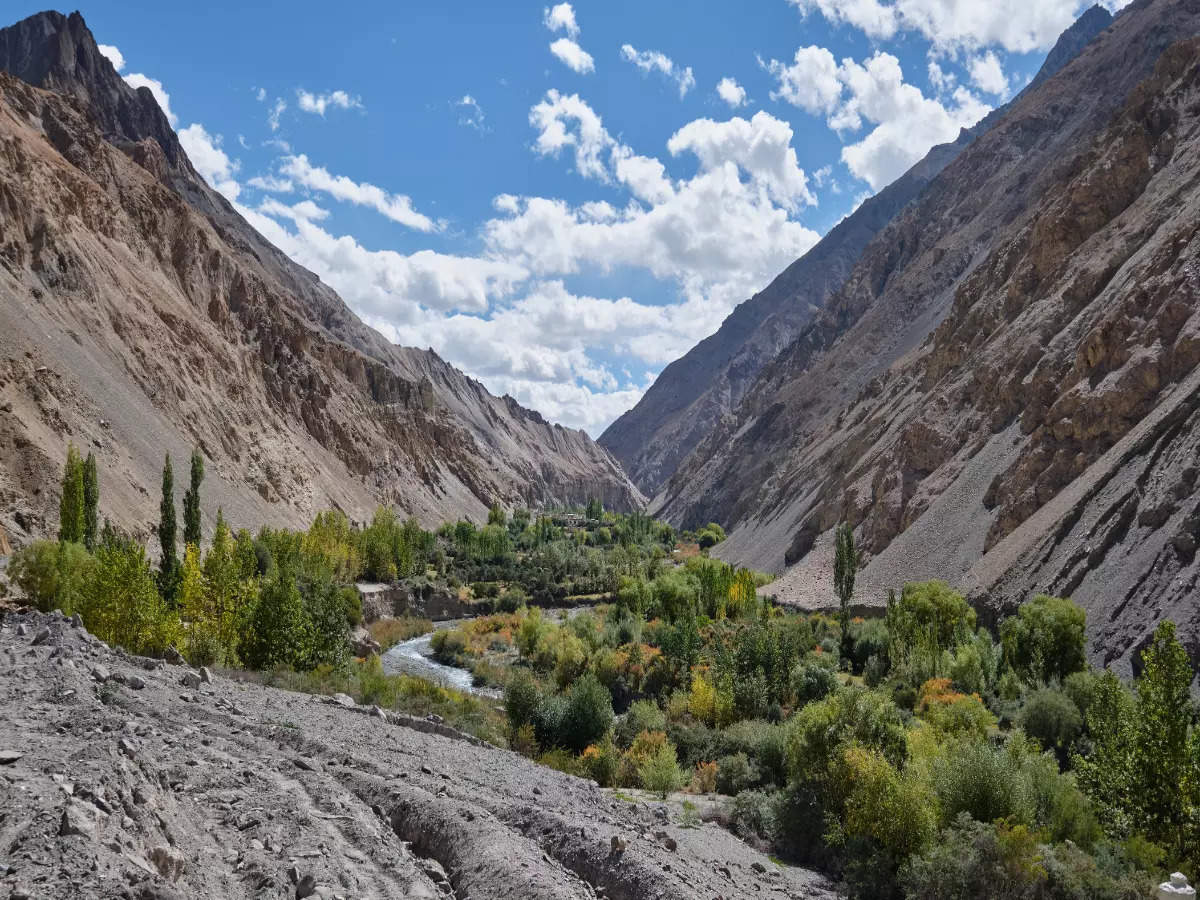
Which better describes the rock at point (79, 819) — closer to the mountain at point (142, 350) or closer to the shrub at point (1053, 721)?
the shrub at point (1053, 721)

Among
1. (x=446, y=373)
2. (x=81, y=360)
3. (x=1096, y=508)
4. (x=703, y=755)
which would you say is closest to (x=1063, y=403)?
(x=1096, y=508)

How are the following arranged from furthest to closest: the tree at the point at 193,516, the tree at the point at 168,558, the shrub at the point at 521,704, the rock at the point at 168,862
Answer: the tree at the point at 193,516
the tree at the point at 168,558
the shrub at the point at 521,704
the rock at the point at 168,862

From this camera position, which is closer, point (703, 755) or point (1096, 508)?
point (703, 755)

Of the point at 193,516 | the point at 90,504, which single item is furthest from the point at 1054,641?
the point at 90,504

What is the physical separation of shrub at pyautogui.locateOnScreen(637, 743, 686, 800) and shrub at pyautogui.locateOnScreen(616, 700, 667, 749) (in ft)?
14.8

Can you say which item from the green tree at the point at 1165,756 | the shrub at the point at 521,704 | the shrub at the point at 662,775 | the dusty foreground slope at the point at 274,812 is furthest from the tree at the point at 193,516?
the green tree at the point at 1165,756

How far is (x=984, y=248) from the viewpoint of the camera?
97.3 meters

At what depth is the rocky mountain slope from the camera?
33.8 m

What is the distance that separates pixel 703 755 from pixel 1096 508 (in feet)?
76.5

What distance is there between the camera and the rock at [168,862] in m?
7.44

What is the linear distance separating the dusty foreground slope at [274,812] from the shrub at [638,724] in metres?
9.41

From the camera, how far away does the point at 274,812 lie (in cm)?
980

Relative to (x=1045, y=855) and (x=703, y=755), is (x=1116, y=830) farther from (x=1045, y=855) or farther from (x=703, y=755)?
(x=703, y=755)

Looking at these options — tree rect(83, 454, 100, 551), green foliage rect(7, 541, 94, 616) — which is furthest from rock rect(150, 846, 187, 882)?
tree rect(83, 454, 100, 551)
